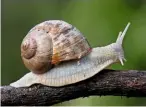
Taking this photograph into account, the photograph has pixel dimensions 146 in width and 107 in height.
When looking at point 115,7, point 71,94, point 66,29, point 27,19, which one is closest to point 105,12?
point 115,7

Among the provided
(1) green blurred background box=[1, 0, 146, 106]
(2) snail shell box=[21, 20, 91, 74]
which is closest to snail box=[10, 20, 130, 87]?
(2) snail shell box=[21, 20, 91, 74]

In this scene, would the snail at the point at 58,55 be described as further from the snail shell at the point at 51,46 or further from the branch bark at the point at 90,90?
the branch bark at the point at 90,90

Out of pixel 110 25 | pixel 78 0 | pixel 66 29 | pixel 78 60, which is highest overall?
pixel 78 0

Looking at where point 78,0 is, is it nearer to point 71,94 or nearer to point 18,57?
point 18,57

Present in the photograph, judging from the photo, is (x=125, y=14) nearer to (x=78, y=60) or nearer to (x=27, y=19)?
(x=78, y=60)

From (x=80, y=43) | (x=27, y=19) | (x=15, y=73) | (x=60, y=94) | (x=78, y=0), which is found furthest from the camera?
(x=27, y=19)

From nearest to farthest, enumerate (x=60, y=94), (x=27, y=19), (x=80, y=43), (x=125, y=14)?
(x=60, y=94)
(x=80, y=43)
(x=125, y=14)
(x=27, y=19)

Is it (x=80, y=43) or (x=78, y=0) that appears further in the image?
(x=78, y=0)

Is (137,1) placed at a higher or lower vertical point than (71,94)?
higher
